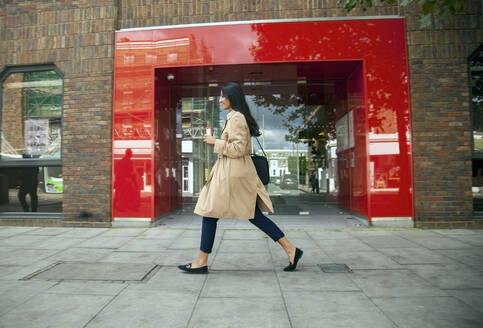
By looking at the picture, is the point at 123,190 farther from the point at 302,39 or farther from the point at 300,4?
the point at 300,4

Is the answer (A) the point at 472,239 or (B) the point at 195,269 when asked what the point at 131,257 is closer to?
(B) the point at 195,269

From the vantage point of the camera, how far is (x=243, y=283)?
3154 millimetres

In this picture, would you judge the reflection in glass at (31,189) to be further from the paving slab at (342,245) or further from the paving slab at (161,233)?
the paving slab at (342,245)

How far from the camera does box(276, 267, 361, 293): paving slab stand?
2994 mm

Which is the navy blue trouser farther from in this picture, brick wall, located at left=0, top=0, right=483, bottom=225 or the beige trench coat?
brick wall, located at left=0, top=0, right=483, bottom=225

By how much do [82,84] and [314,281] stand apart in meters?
5.79

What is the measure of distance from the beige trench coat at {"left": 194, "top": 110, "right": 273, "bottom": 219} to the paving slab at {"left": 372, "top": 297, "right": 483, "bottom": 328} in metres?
1.46

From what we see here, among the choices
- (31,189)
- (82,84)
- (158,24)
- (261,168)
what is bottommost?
(31,189)

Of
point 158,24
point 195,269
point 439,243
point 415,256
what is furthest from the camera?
point 158,24

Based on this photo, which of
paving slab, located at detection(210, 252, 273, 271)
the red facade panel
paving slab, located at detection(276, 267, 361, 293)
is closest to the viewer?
paving slab, located at detection(276, 267, 361, 293)

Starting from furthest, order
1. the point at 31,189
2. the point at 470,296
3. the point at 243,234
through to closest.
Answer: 1. the point at 31,189
2. the point at 243,234
3. the point at 470,296

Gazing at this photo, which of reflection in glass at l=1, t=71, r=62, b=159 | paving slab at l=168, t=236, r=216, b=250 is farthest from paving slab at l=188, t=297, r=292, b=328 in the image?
reflection in glass at l=1, t=71, r=62, b=159

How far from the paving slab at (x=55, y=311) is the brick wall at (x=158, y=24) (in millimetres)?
3740

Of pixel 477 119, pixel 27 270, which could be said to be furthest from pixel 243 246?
pixel 477 119
